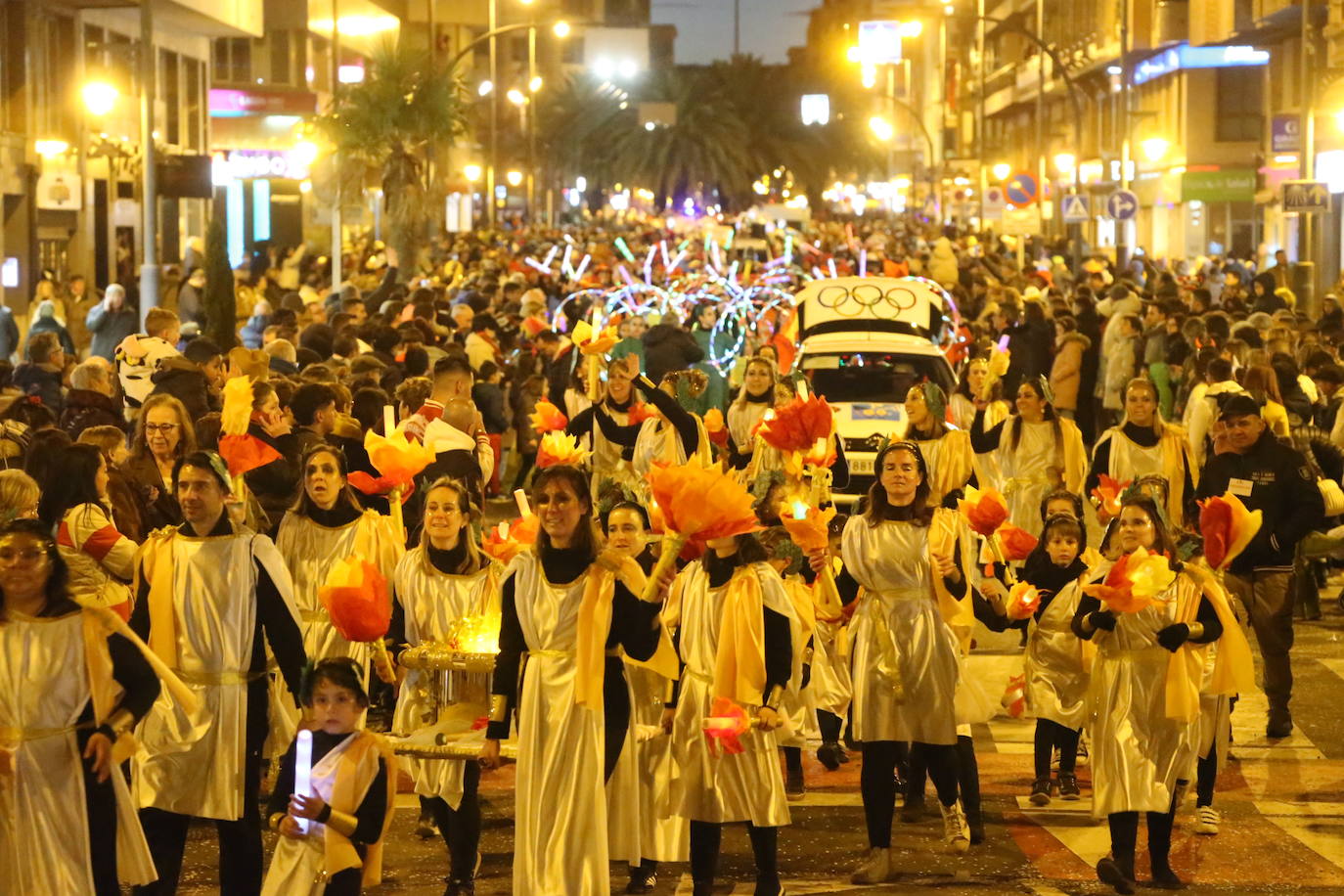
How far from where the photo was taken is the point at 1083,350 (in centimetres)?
1988

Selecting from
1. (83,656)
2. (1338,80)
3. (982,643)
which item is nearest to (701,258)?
(1338,80)

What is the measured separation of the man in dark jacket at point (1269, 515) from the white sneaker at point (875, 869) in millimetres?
3410

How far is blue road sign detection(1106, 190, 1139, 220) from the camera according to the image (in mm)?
33156

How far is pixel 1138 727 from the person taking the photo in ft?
26.8

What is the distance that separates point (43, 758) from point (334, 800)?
2.76 feet

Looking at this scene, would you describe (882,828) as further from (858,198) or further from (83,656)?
(858,198)

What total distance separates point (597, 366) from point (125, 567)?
5.43m

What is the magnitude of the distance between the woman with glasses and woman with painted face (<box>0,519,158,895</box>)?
2.73 metres

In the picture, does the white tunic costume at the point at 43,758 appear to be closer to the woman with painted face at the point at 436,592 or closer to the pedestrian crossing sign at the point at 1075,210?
the woman with painted face at the point at 436,592

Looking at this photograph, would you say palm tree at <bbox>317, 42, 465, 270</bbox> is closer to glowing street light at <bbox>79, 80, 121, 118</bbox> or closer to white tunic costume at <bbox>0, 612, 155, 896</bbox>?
glowing street light at <bbox>79, 80, 121, 118</bbox>

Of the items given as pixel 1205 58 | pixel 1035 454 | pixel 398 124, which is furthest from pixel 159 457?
pixel 1205 58

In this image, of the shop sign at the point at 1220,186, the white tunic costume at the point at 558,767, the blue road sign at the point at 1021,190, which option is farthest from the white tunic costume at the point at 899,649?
the shop sign at the point at 1220,186

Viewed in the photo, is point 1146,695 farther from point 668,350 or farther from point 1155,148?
point 1155,148

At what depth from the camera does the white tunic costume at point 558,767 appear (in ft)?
22.8
